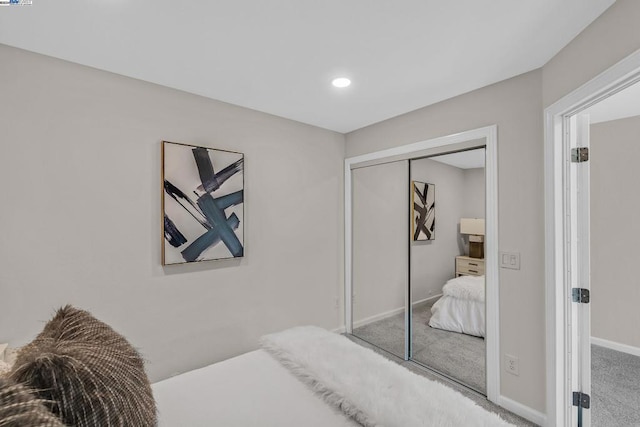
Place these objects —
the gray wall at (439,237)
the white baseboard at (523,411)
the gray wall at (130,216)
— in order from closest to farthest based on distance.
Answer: the gray wall at (130,216) < the white baseboard at (523,411) < the gray wall at (439,237)

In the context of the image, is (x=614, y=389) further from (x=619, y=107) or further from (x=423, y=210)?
(x=619, y=107)

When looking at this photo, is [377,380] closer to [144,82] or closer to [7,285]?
[7,285]

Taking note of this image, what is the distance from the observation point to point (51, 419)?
0.50m

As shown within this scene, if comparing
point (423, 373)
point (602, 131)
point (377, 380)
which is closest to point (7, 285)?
point (377, 380)

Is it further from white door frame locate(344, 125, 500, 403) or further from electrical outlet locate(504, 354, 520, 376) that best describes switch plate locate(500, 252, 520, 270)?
electrical outlet locate(504, 354, 520, 376)

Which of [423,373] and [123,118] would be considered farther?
[423,373]

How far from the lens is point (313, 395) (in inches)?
53.7

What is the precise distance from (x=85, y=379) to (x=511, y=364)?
258 cm

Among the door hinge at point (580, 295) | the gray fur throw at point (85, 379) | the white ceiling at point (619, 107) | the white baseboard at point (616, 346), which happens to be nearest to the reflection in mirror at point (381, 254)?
the door hinge at point (580, 295)

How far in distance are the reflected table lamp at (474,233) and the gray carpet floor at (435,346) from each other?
2.30 ft

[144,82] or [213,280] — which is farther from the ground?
[144,82]

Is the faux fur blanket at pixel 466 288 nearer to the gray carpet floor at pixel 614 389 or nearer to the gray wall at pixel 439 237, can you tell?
the gray wall at pixel 439 237

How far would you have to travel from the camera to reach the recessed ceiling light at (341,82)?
7.22ft

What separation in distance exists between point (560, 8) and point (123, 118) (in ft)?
9.04
